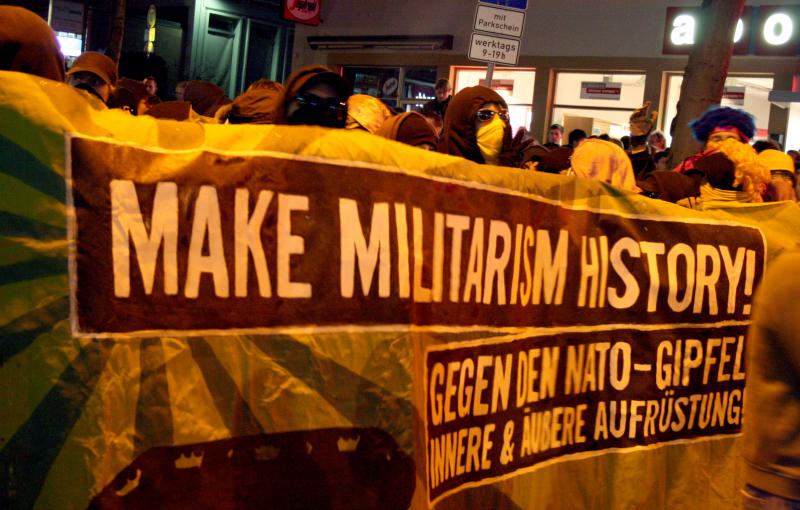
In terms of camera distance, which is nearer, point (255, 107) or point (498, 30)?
point (255, 107)

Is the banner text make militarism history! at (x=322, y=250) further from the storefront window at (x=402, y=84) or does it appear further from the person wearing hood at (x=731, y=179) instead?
the storefront window at (x=402, y=84)

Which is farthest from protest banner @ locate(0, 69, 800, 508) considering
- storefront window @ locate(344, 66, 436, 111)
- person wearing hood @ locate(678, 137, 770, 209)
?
storefront window @ locate(344, 66, 436, 111)

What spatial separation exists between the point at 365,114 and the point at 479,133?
1019mm

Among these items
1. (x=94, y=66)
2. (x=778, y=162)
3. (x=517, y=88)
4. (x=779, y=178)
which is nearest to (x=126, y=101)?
(x=94, y=66)

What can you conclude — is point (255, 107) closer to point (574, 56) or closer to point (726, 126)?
point (726, 126)

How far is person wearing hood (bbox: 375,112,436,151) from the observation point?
4801 millimetres

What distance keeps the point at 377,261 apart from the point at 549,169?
4.87 meters

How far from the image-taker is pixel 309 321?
3057 millimetres

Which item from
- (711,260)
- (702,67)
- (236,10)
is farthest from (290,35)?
(711,260)

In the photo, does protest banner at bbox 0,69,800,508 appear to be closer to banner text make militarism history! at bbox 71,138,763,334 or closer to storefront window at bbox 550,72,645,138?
banner text make militarism history! at bbox 71,138,763,334

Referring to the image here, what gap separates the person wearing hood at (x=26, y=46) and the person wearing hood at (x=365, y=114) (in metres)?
2.36

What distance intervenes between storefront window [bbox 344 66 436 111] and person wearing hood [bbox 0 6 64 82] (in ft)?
60.7

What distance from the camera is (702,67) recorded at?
9258mm

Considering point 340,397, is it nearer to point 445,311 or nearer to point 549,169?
point 445,311
